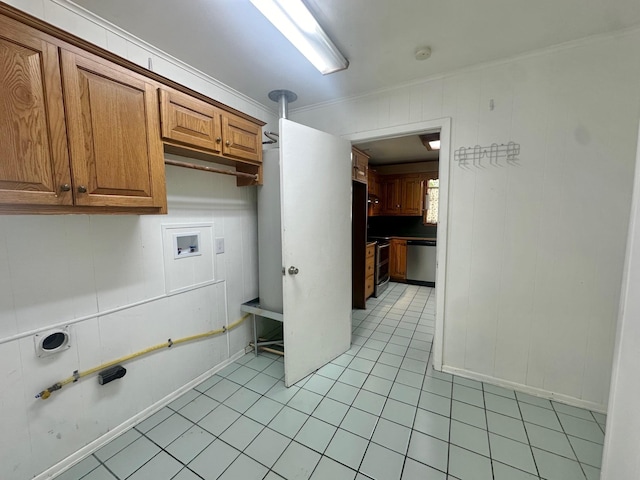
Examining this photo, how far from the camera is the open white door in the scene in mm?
1961

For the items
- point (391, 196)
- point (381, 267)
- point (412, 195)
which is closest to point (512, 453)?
point (381, 267)

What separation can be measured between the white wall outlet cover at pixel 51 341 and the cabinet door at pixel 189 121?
1.18 m

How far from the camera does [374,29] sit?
1534 mm

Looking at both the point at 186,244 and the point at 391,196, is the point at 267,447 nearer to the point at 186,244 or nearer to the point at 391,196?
the point at 186,244

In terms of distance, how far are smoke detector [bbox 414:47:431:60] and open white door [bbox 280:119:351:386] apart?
0.82 meters

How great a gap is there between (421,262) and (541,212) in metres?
3.05

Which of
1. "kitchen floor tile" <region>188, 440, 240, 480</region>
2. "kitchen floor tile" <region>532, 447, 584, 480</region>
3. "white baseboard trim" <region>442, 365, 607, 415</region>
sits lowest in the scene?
"kitchen floor tile" <region>188, 440, 240, 480</region>

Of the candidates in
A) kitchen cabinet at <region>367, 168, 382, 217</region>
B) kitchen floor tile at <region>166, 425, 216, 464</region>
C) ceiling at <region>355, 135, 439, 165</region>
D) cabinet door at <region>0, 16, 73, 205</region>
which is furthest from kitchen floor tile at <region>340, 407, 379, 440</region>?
kitchen cabinet at <region>367, 168, 382, 217</region>

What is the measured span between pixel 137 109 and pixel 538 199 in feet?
8.46

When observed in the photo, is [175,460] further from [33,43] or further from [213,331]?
[33,43]

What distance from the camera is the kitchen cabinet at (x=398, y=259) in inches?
195

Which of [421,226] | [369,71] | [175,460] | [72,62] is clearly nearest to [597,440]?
[175,460]

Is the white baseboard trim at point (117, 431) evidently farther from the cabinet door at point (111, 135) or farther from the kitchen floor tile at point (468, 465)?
the kitchen floor tile at point (468, 465)

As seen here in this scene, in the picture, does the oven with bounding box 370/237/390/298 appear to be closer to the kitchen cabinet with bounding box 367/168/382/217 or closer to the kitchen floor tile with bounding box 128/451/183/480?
the kitchen cabinet with bounding box 367/168/382/217
